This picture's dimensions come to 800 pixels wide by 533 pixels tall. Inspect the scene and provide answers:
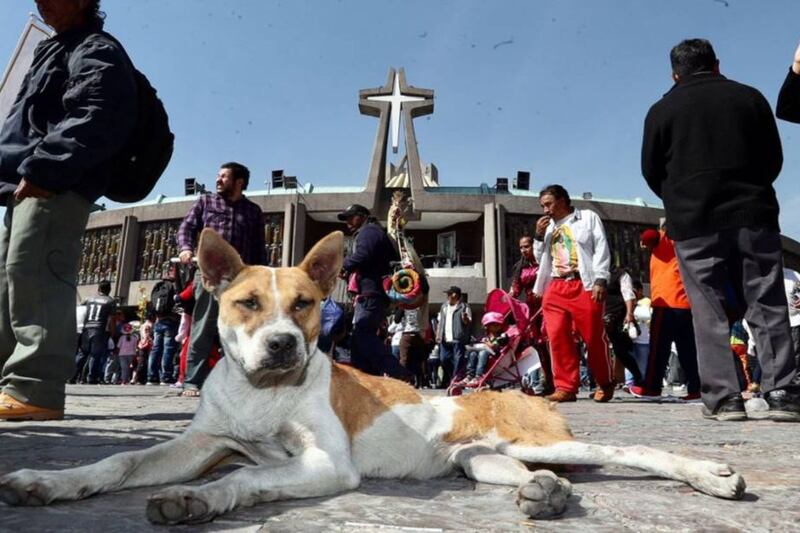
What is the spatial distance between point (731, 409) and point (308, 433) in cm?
372

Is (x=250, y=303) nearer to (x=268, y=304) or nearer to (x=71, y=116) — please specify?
(x=268, y=304)

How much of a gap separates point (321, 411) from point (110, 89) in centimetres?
294

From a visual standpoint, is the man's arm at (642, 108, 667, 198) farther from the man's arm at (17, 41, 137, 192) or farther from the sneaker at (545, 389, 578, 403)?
the man's arm at (17, 41, 137, 192)

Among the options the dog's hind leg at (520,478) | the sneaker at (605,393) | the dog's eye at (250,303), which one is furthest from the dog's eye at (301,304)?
the sneaker at (605,393)

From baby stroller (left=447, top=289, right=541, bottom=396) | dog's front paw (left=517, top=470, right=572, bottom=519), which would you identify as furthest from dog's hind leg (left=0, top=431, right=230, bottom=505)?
baby stroller (left=447, top=289, right=541, bottom=396)

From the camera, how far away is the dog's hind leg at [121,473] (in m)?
1.77

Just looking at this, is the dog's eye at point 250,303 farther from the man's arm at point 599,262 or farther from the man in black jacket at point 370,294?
the man's arm at point 599,262

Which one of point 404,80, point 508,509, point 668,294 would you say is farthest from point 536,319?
point 404,80

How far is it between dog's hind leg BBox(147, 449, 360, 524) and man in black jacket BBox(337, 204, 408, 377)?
14.3 ft

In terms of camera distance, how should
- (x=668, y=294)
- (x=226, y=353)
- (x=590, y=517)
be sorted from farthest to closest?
1. (x=668, y=294)
2. (x=226, y=353)
3. (x=590, y=517)

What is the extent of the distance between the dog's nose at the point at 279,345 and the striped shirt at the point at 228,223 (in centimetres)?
427

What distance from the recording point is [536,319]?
28.7 ft

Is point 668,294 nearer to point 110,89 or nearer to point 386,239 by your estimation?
point 386,239

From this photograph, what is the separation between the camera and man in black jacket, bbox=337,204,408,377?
655 centimetres
